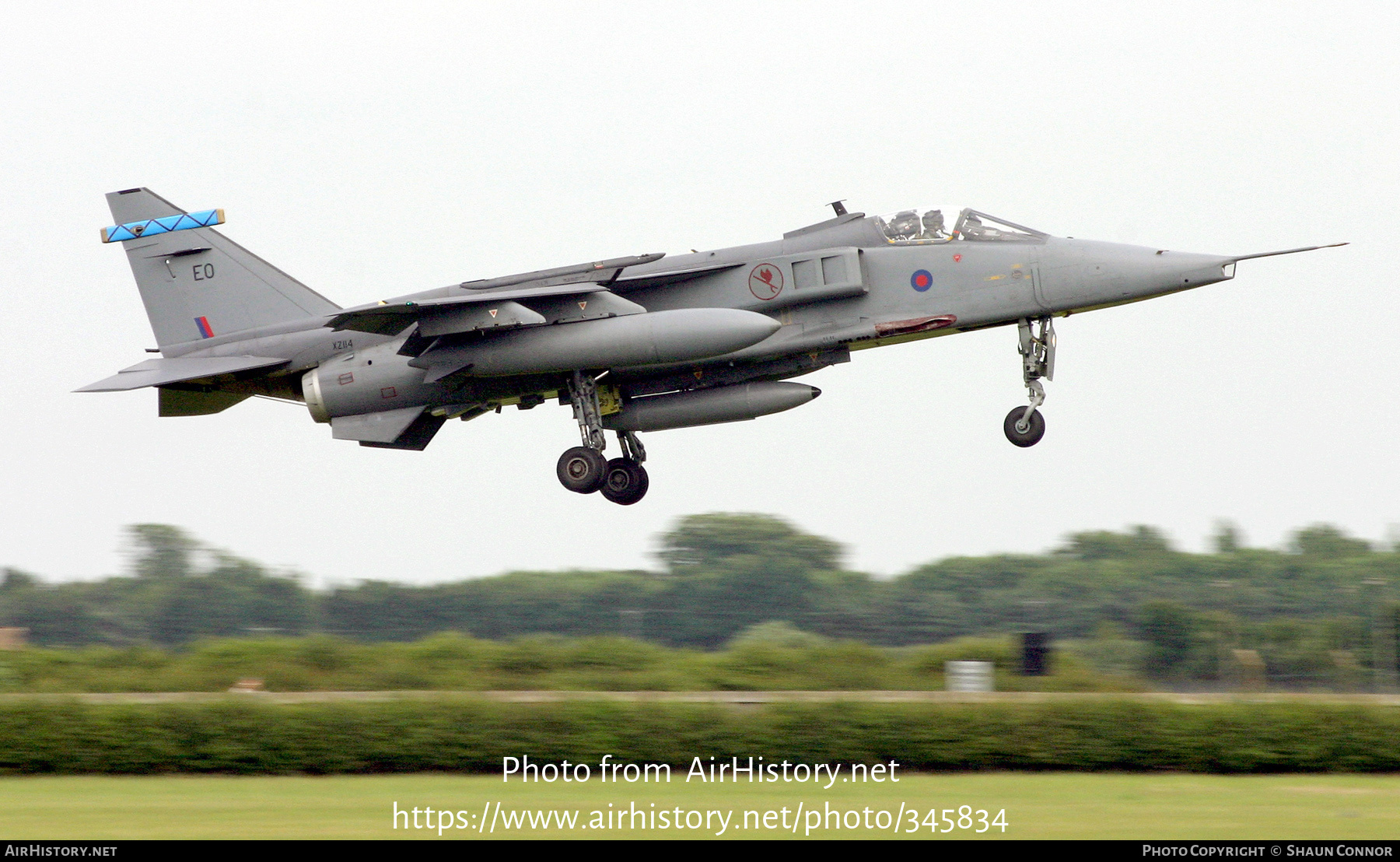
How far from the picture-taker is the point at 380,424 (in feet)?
65.9

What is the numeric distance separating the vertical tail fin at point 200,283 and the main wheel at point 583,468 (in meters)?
4.06

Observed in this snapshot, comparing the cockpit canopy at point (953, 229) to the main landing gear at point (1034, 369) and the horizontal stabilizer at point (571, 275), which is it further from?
the horizontal stabilizer at point (571, 275)

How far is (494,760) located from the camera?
15555mm

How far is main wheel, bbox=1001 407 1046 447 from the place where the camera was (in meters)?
18.6

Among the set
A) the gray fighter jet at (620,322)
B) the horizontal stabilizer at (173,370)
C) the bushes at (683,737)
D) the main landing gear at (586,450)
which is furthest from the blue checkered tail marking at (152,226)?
the bushes at (683,737)

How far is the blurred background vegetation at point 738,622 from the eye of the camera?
21.3 metres

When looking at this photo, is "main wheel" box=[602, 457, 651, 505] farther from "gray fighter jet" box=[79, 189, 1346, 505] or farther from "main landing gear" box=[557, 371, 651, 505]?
"main landing gear" box=[557, 371, 651, 505]

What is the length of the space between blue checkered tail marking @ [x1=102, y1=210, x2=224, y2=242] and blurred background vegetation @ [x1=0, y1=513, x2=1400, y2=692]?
6236mm

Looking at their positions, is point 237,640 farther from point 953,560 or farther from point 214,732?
point 953,560

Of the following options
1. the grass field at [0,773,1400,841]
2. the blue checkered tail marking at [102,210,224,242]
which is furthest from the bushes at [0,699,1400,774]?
the blue checkered tail marking at [102,210,224,242]

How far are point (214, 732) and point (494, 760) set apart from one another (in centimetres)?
290

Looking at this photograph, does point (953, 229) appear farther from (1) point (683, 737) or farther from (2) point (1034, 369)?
(1) point (683, 737)

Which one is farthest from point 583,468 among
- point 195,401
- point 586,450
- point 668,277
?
point 195,401
